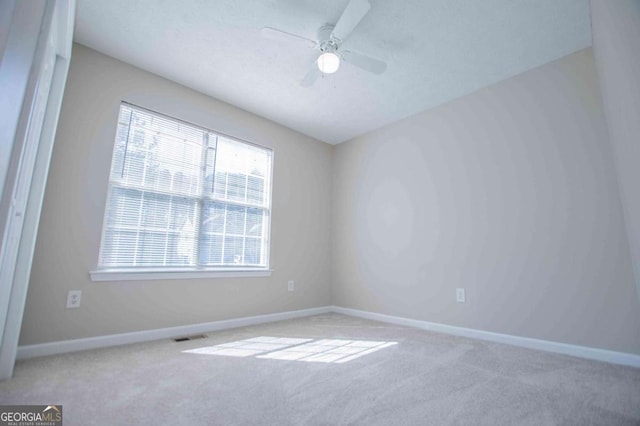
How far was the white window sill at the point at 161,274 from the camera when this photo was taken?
2168 mm

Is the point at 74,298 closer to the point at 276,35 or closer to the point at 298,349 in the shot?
the point at 298,349

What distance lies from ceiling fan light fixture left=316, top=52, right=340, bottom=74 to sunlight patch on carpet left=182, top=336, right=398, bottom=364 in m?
2.09

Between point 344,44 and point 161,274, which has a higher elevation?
point 344,44

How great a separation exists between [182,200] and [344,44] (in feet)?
6.49

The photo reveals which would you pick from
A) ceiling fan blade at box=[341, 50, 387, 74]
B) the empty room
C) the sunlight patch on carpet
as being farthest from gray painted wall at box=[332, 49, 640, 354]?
ceiling fan blade at box=[341, 50, 387, 74]

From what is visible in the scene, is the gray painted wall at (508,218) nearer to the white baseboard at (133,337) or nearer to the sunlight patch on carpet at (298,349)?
the sunlight patch on carpet at (298,349)

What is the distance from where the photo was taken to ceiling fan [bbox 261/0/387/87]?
69.5 inches

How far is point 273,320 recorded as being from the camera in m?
3.10

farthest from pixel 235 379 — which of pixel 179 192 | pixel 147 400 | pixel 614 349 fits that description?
pixel 614 349

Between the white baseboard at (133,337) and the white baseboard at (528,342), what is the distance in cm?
138

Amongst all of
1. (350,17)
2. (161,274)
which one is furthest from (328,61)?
(161,274)

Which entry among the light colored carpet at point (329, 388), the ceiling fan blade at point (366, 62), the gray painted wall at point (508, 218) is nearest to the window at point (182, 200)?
the light colored carpet at point (329, 388)

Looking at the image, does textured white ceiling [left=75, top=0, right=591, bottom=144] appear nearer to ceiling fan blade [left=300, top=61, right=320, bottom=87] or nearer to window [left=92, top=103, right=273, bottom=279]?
ceiling fan blade [left=300, top=61, right=320, bottom=87]

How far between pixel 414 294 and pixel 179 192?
2.56m
